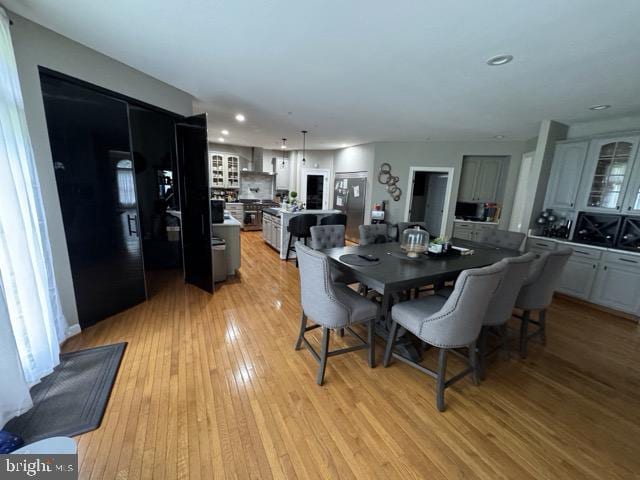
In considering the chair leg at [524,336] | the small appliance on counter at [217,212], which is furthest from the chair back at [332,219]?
the chair leg at [524,336]

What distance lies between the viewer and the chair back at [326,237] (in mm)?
3090

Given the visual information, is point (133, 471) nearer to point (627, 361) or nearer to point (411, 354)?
point (411, 354)

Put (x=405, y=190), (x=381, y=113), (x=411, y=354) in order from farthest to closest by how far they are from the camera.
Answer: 1. (x=405, y=190)
2. (x=381, y=113)
3. (x=411, y=354)

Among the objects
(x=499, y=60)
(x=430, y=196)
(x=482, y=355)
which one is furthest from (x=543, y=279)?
(x=430, y=196)

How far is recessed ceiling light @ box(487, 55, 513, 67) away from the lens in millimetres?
2119

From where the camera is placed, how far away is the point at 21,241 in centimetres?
171

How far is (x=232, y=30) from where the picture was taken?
1928mm

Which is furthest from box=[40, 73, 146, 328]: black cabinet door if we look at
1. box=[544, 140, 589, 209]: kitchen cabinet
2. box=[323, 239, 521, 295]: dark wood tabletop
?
box=[544, 140, 589, 209]: kitchen cabinet

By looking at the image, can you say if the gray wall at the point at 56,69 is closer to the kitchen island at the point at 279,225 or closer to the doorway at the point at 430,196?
the kitchen island at the point at 279,225

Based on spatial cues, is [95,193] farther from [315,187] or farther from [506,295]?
[315,187]

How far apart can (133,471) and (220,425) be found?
1.49 ft

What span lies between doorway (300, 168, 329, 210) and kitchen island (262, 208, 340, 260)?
268cm

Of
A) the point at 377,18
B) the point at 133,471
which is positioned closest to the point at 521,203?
the point at 377,18

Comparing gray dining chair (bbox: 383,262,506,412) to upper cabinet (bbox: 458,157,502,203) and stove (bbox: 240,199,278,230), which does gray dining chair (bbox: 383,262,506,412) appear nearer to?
upper cabinet (bbox: 458,157,502,203)
